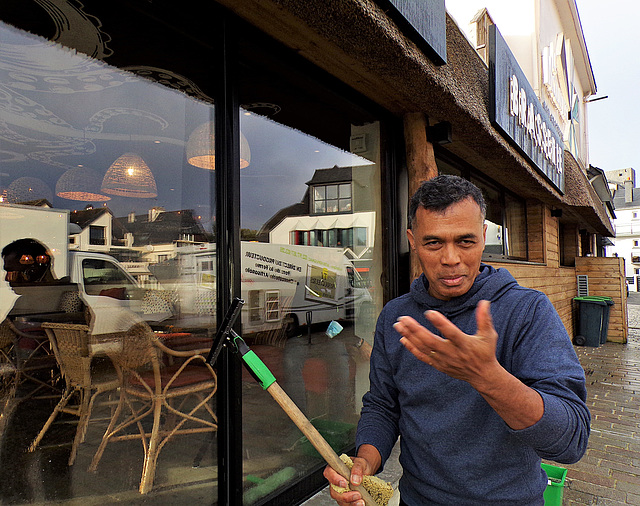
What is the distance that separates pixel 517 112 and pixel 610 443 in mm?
3496

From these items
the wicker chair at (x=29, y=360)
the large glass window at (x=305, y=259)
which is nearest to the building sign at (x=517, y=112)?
the large glass window at (x=305, y=259)

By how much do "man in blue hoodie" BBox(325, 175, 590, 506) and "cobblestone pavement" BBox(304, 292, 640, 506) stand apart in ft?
5.80

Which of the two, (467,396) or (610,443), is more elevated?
(467,396)

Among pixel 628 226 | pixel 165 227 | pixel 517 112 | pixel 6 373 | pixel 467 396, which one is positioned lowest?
pixel 6 373

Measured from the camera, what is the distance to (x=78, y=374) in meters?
2.63

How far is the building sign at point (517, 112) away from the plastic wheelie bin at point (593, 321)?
451cm

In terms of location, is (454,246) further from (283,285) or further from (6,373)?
(6,373)

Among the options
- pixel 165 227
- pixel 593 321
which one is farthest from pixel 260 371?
pixel 593 321

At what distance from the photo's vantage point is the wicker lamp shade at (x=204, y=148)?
2.44m

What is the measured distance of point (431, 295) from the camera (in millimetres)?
1426

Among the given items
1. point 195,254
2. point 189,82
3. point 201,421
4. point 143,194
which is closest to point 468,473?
point 201,421

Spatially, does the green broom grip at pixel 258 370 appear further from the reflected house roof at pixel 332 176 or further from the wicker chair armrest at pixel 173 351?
the reflected house roof at pixel 332 176

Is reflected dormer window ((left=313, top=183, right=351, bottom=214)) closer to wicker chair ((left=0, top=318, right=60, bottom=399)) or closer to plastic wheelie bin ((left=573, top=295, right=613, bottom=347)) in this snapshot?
wicker chair ((left=0, top=318, right=60, bottom=399))

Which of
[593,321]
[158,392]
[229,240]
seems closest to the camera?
[229,240]
